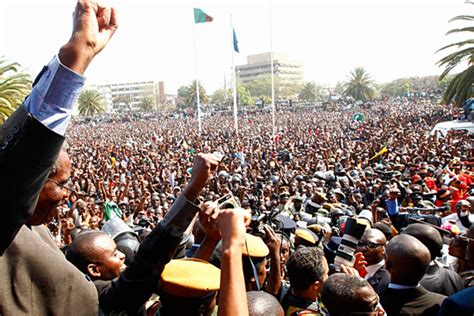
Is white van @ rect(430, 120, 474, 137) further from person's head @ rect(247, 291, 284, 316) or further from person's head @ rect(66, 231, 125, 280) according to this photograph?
person's head @ rect(66, 231, 125, 280)

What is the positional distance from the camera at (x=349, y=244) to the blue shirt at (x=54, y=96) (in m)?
2.10

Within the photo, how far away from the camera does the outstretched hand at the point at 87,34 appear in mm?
817

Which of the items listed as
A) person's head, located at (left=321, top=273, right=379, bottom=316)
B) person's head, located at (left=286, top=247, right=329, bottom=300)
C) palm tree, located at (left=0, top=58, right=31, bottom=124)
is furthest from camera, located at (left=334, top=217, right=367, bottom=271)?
palm tree, located at (left=0, top=58, right=31, bottom=124)

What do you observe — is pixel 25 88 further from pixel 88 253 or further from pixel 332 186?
pixel 88 253

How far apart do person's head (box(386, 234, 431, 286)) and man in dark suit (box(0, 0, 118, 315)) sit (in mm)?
2166

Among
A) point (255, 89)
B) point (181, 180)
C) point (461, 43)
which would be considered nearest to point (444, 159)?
point (181, 180)

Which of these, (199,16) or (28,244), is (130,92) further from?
(28,244)

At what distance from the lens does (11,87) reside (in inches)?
619

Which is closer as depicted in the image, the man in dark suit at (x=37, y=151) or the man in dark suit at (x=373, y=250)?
the man in dark suit at (x=37, y=151)

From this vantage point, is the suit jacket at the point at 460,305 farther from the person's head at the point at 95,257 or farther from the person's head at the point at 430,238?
the person's head at the point at 430,238

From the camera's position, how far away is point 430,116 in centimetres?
2931

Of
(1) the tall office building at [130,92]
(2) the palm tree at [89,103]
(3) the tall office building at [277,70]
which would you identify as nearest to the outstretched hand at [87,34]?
(2) the palm tree at [89,103]

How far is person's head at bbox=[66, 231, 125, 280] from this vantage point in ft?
6.61

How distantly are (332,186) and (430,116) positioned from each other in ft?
70.7
